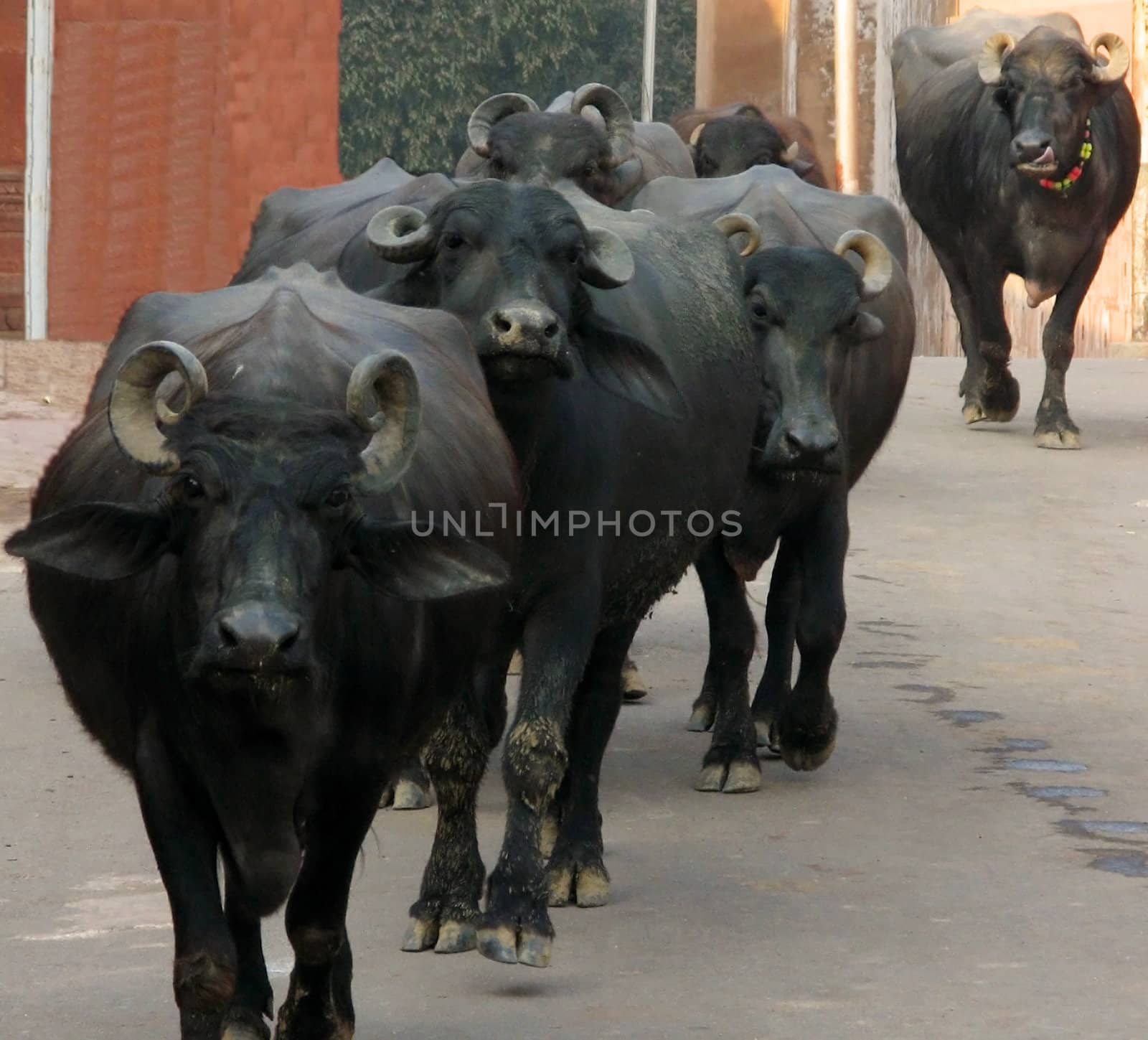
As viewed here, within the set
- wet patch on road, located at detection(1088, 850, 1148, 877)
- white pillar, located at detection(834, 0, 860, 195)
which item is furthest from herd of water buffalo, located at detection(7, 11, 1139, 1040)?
white pillar, located at detection(834, 0, 860, 195)

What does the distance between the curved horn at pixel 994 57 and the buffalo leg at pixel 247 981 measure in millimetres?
10624

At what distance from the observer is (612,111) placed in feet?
34.2

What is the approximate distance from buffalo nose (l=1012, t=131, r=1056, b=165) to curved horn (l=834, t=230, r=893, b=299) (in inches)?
218

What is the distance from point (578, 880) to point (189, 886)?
2.09 metres

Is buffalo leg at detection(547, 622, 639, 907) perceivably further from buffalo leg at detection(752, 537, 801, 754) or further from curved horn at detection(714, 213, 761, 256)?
curved horn at detection(714, 213, 761, 256)

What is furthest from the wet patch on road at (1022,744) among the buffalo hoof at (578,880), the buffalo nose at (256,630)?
the buffalo nose at (256,630)

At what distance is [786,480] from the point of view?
27.1ft

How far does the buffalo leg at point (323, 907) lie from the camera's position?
17.1 feet


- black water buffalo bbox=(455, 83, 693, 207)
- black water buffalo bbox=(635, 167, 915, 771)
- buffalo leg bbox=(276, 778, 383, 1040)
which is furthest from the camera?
black water buffalo bbox=(455, 83, 693, 207)

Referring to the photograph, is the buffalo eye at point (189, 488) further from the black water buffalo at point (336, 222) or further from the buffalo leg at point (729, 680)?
the buffalo leg at point (729, 680)

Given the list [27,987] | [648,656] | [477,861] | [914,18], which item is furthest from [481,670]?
[914,18]

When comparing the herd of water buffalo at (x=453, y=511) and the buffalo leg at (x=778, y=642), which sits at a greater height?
the herd of water buffalo at (x=453, y=511)

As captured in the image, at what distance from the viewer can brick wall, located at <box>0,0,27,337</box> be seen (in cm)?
2041

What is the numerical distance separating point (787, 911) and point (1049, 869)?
881mm
